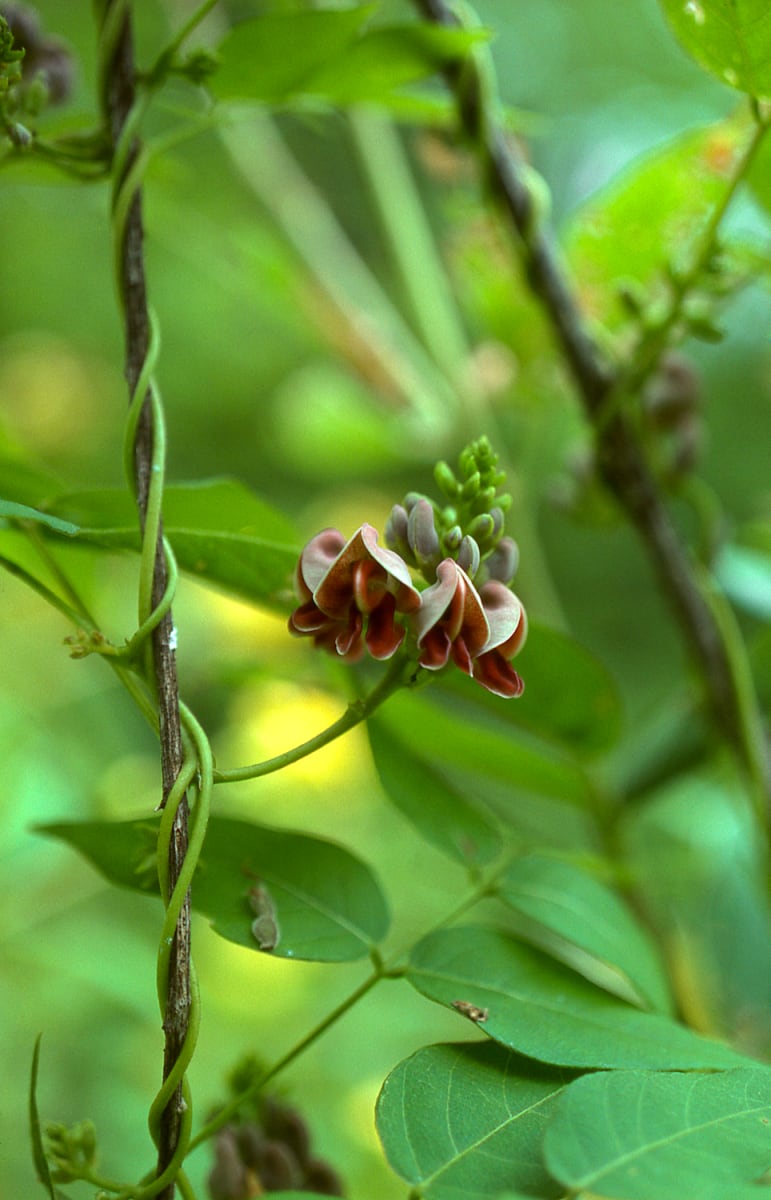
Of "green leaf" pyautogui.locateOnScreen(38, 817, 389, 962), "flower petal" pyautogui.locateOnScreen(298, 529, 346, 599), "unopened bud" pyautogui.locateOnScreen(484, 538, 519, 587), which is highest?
"flower petal" pyautogui.locateOnScreen(298, 529, 346, 599)

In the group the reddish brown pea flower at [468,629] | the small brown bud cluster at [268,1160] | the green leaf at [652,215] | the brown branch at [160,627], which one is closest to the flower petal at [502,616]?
the reddish brown pea flower at [468,629]

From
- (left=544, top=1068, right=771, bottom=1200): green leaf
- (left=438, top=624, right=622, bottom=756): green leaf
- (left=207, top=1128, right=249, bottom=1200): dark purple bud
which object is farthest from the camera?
(left=438, top=624, right=622, bottom=756): green leaf

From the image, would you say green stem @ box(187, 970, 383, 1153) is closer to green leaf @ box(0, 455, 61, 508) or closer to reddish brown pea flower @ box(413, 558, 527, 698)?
reddish brown pea flower @ box(413, 558, 527, 698)

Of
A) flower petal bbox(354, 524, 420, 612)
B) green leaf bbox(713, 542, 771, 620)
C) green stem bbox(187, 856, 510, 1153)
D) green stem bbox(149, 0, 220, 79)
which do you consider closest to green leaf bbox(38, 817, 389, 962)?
green stem bbox(187, 856, 510, 1153)

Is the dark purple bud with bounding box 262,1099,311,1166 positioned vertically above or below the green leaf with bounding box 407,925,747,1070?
below

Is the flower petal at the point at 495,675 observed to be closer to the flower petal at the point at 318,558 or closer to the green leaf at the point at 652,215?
the flower petal at the point at 318,558

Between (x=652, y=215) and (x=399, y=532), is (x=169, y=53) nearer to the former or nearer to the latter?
(x=399, y=532)

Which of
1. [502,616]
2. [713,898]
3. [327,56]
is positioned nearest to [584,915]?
[502,616]
